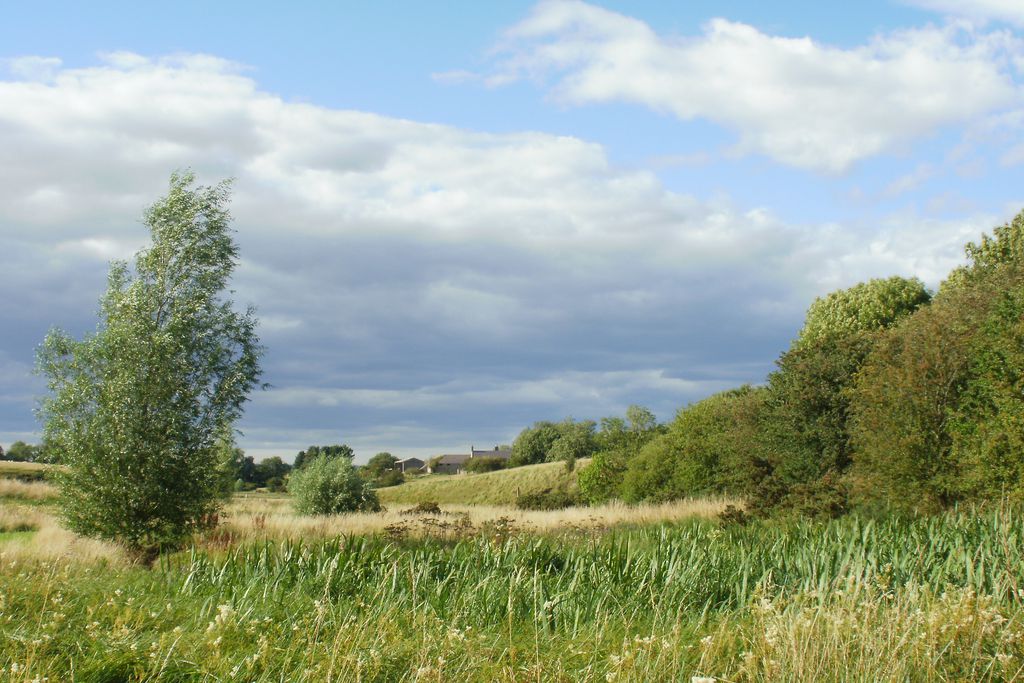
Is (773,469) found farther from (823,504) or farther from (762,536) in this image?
(762,536)

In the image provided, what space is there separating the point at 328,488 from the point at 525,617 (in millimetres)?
19812

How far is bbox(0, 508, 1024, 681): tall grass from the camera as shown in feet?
15.7

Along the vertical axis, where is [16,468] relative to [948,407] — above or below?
below

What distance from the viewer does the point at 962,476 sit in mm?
15891

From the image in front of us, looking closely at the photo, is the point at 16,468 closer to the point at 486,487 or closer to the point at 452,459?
the point at 486,487

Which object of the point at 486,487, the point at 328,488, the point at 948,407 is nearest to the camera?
the point at 948,407

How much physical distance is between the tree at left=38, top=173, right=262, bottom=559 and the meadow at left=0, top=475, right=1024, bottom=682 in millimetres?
5402

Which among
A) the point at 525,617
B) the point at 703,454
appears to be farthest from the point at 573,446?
the point at 525,617

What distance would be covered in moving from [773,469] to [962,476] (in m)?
6.60

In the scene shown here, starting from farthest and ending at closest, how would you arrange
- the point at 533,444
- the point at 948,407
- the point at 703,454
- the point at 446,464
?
1. the point at 446,464
2. the point at 533,444
3. the point at 703,454
4. the point at 948,407

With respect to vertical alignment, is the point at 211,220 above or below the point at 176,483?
above

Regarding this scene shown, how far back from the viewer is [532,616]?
6.41 meters

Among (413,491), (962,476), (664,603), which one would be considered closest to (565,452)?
(413,491)

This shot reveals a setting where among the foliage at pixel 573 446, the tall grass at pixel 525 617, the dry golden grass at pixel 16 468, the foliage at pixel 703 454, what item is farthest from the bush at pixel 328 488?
the foliage at pixel 573 446
